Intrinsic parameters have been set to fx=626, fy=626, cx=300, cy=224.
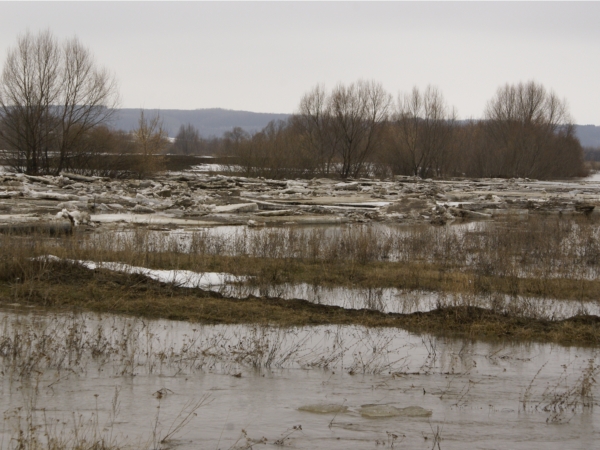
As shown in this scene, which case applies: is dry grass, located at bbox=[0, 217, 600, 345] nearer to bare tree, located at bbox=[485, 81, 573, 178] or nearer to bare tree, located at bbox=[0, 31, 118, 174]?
bare tree, located at bbox=[0, 31, 118, 174]

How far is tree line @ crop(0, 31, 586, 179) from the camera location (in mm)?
35469

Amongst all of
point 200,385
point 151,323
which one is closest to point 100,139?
point 151,323

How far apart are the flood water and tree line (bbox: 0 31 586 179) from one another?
30.5 m

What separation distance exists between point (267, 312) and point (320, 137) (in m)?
45.8

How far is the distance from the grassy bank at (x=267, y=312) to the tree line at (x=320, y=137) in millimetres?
28981

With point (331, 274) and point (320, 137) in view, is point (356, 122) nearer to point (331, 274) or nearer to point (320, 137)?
point (320, 137)

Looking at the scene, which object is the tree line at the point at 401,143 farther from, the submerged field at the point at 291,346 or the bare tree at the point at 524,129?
the submerged field at the point at 291,346

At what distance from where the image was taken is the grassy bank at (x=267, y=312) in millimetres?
8430

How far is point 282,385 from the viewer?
616 centimetres

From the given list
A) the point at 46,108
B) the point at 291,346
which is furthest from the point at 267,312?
the point at 46,108

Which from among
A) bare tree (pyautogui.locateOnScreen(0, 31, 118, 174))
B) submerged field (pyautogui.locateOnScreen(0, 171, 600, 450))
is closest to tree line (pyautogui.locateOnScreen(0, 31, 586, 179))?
bare tree (pyautogui.locateOnScreen(0, 31, 118, 174))

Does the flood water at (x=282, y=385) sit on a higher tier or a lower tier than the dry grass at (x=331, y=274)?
lower

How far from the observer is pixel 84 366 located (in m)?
6.35

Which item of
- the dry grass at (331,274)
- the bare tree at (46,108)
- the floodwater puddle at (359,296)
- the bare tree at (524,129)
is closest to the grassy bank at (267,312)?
the dry grass at (331,274)
